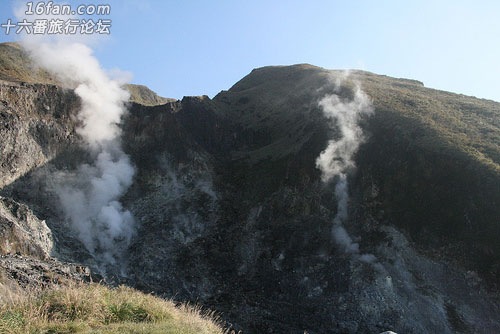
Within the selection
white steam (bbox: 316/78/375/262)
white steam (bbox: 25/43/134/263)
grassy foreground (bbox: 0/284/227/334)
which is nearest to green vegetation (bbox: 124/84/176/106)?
white steam (bbox: 25/43/134/263)

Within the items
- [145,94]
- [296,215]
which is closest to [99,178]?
[296,215]

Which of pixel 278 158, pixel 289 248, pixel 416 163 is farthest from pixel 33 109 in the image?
pixel 416 163

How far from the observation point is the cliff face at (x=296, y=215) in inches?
953

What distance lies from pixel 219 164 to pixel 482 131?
3326cm

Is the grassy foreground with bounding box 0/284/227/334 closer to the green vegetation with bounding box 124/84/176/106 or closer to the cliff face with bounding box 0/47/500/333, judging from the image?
the cliff face with bounding box 0/47/500/333

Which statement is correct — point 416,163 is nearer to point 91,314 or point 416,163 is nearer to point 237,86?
point 91,314

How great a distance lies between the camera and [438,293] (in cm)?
2372

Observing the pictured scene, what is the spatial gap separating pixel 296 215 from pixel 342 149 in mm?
10218

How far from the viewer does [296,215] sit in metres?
34.4

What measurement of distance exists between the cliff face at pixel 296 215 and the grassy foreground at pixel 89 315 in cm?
1654

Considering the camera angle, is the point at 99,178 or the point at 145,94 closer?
the point at 99,178

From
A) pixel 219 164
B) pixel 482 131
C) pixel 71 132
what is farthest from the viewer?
pixel 219 164

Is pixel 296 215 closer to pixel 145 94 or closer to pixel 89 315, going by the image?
pixel 89 315

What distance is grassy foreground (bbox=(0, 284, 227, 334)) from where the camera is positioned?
21.8ft
